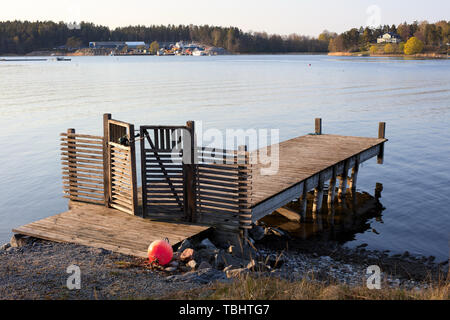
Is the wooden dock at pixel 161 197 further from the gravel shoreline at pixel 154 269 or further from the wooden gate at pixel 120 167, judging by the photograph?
the gravel shoreline at pixel 154 269

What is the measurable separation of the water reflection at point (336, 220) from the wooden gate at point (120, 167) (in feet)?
17.1

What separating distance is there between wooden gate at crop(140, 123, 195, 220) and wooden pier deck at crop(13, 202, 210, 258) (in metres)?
0.33

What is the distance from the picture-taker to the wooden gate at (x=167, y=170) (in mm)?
10266

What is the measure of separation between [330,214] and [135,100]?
33578mm

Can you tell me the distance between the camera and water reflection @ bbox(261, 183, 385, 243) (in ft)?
46.8

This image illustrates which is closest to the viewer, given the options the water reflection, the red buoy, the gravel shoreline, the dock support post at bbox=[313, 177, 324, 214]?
the gravel shoreline

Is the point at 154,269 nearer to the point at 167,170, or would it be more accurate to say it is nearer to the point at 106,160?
the point at 167,170

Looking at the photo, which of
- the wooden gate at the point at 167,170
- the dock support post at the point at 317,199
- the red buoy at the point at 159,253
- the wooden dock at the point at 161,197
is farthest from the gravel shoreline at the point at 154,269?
the dock support post at the point at 317,199

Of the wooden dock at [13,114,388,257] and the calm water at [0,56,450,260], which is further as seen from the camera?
the calm water at [0,56,450,260]

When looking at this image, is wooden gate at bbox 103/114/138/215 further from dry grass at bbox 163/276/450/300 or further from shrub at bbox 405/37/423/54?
shrub at bbox 405/37/423/54

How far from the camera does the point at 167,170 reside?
34.5 feet

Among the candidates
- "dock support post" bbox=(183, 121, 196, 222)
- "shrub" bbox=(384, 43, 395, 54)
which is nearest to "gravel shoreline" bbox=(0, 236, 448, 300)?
"dock support post" bbox=(183, 121, 196, 222)

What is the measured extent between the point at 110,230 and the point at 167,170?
1810mm
